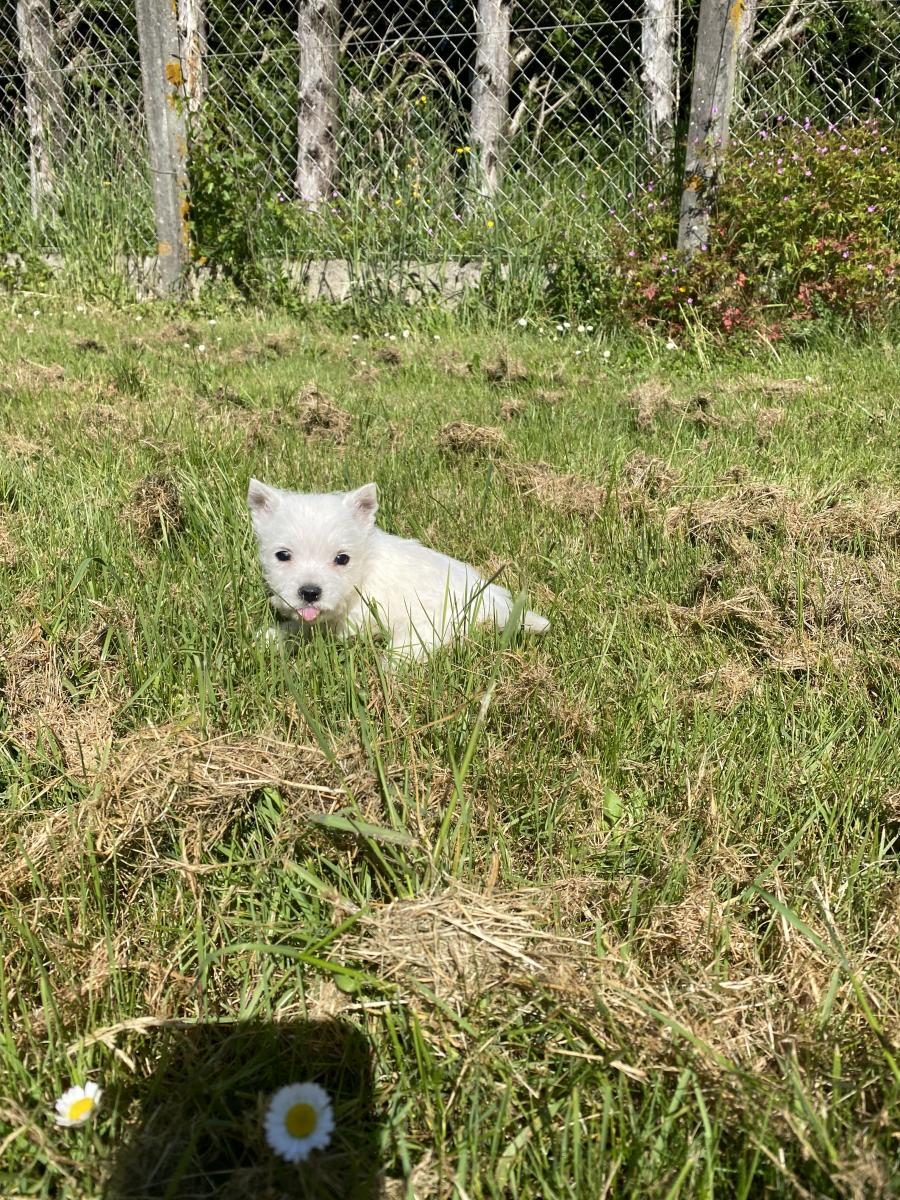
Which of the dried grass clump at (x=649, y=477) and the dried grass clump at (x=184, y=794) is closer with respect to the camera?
Answer: the dried grass clump at (x=184, y=794)

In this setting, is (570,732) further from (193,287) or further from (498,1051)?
(193,287)

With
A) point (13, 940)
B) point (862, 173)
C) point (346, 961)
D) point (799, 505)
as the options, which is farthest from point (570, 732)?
point (862, 173)

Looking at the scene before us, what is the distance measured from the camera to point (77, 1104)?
47.3 inches

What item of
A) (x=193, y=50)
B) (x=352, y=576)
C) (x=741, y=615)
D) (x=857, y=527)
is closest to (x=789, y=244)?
(x=857, y=527)

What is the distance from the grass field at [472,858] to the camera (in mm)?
1198

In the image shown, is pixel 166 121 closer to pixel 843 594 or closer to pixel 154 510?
pixel 154 510

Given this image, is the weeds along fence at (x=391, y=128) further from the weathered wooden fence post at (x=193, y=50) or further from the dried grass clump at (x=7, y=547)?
the dried grass clump at (x=7, y=547)

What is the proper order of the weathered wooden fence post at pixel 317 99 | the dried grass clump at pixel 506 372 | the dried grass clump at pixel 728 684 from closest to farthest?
the dried grass clump at pixel 728 684
the dried grass clump at pixel 506 372
the weathered wooden fence post at pixel 317 99

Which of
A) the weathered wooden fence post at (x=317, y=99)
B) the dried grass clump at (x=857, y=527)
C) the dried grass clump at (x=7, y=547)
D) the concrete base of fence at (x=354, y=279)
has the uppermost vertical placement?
the weathered wooden fence post at (x=317, y=99)

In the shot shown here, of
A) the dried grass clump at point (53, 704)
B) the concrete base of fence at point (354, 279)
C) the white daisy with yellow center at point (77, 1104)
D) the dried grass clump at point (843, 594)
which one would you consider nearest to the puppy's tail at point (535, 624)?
the dried grass clump at point (843, 594)

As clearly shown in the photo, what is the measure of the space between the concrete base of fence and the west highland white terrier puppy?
4828 millimetres

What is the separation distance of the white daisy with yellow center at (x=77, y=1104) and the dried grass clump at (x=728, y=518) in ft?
8.11

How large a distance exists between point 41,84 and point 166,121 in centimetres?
301

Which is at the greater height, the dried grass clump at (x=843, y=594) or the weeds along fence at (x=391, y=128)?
the weeds along fence at (x=391, y=128)
